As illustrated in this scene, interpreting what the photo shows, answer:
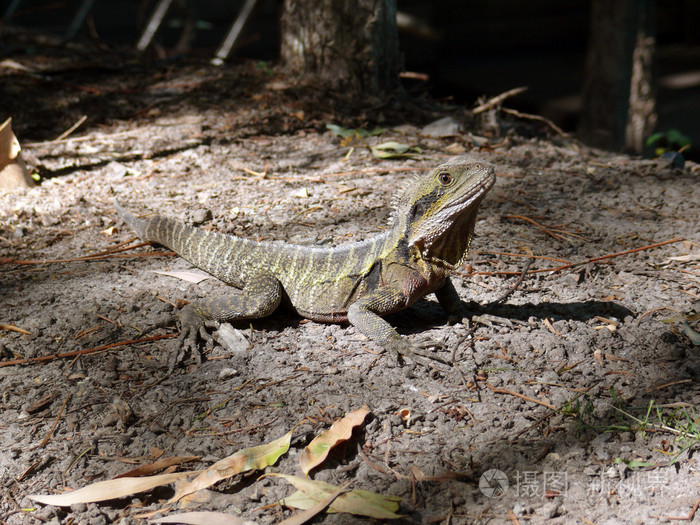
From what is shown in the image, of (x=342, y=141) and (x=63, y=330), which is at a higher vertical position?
(x=342, y=141)

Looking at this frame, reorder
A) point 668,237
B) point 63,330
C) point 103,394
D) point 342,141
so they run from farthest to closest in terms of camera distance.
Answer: point 342,141 < point 668,237 < point 63,330 < point 103,394

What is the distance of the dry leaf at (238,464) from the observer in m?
Answer: 2.25

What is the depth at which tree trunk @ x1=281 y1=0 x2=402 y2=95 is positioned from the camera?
5.74 meters

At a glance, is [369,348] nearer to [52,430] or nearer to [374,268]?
[374,268]

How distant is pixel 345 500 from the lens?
84.1 inches

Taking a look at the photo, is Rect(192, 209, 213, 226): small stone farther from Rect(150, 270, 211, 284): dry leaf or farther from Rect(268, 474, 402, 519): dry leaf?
Rect(268, 474, 402, 519): dry leaf

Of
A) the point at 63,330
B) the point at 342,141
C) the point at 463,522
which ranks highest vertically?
the point at 342,141

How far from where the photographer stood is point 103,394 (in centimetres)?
271

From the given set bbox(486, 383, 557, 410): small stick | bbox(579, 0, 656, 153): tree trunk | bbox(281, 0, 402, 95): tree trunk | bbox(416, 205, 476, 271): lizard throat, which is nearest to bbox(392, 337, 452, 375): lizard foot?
bbox(486, 383, 557, 410): small stick

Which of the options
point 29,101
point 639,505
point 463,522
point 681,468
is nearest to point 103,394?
point 463,522

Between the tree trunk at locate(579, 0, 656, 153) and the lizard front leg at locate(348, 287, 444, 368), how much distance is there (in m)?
5.17

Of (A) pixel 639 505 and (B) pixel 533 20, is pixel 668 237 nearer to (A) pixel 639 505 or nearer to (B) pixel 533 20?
(A) pixel 639 505

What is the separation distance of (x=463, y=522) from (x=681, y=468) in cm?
86

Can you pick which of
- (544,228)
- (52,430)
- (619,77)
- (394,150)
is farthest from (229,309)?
(619,77)
